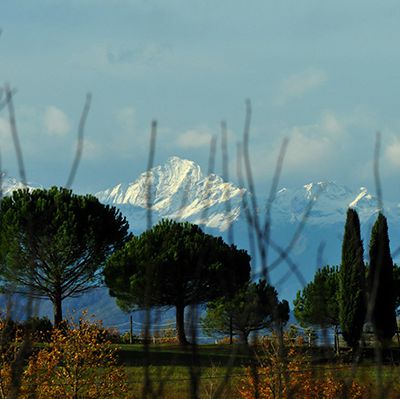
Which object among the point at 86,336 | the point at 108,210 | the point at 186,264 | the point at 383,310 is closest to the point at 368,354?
the point at 383,310

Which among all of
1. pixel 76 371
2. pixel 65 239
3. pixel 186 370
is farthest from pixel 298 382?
pixel 65 239

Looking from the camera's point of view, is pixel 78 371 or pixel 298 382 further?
pixel 78 371

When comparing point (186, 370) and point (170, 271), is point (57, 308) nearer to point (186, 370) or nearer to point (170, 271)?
point (170, 271)

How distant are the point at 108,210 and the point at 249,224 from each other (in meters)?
44.6

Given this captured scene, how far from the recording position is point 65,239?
44.2 meters

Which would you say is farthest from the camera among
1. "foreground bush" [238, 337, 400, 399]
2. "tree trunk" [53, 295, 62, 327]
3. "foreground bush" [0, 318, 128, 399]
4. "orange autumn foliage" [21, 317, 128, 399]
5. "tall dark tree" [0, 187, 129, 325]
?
"tree trunk" [53, 295, 62, 327]

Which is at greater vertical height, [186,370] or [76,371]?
[76,371]

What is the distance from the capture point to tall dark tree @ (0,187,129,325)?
44.2m

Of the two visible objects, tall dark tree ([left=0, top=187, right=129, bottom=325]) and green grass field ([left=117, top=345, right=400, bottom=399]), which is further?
tall dark tree ([left=0, top=187, right=129, bottom=325])

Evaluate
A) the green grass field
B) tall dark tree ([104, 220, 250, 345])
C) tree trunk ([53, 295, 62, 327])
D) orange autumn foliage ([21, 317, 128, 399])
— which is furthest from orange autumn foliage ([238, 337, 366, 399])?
tree trunk ([53, 295, 62, 327])

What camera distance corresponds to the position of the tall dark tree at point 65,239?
1740 inches

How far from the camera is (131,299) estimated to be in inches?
1817

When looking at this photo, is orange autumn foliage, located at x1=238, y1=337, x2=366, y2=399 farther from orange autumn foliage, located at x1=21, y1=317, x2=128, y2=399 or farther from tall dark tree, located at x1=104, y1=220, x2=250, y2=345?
tall dark tree, located at x1=104, y1=220, x2=250, y2=345

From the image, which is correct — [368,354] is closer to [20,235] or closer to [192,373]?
[20,235]
